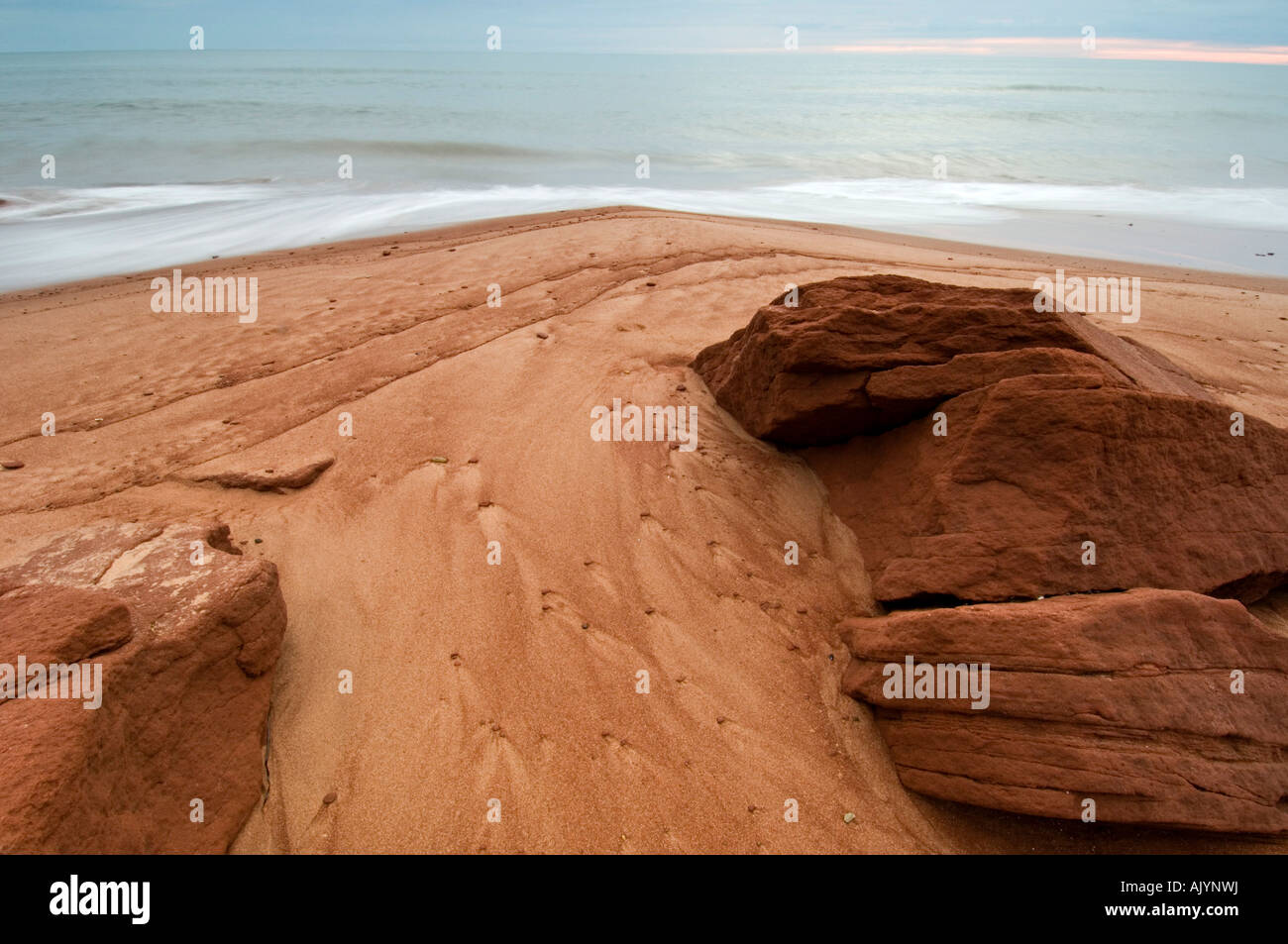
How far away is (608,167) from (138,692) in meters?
21.6

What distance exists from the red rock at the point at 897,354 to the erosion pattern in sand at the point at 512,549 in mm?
440

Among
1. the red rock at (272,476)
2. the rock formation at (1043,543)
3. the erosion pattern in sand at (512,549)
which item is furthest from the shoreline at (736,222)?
the rock formation at (1043,543)

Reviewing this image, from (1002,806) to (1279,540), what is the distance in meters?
1.99

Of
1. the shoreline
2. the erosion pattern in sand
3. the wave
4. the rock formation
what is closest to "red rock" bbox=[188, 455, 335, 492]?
the erosion pattern in sand

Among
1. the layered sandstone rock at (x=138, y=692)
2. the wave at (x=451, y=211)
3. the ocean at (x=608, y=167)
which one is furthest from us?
the ocean at (x=608, y=167)

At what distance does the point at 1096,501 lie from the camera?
341 cm

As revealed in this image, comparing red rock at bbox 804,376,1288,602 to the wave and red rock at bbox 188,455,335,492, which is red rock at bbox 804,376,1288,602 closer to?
red rock at bbox 188,455,335,492

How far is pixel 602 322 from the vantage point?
261 inches

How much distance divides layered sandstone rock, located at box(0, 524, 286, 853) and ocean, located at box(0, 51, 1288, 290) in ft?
33.6

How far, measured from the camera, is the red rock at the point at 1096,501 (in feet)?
11.1

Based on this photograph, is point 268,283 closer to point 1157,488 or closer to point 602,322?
point 602,322

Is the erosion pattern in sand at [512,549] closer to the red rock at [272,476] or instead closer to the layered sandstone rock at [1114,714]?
the red rock at [272,476]

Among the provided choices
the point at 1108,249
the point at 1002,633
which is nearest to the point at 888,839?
the point at 1002,633

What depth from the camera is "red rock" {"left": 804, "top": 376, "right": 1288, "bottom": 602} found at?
133 inches
